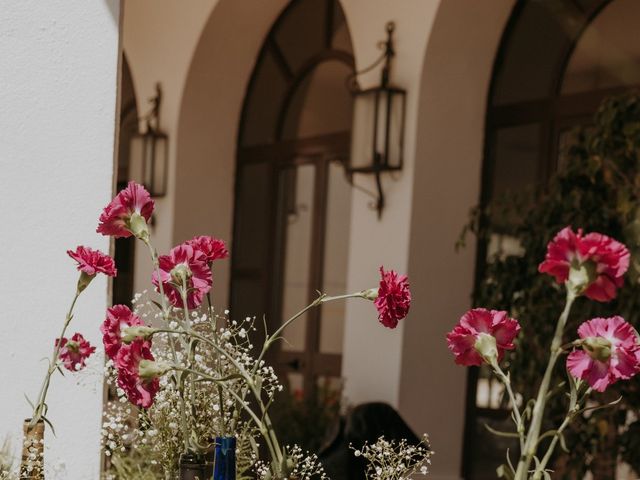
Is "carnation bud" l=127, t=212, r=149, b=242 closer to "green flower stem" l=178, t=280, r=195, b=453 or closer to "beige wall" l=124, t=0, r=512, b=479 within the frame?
"green flower stem" l=178, t=280, r=195, b=453

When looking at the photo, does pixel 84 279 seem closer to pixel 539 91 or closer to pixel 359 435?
pixel 359 435

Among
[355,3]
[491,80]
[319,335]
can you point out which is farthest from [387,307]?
[319,335]

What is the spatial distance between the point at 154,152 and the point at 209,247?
15.1 feet

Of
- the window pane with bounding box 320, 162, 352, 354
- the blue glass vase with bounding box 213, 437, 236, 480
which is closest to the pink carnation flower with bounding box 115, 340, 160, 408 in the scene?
the blue glass vase with bounding box 213, 437, 236, 480

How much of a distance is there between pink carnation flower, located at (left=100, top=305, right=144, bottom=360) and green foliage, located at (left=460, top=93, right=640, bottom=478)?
2044mm

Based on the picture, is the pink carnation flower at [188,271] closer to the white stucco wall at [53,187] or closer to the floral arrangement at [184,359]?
the floral arrangement at [184,359]

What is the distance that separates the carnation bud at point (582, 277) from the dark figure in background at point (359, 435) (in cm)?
262

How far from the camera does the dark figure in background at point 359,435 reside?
3.46 meters

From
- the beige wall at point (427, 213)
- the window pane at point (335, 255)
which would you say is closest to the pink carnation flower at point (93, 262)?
the beige wall at point (427, 213)

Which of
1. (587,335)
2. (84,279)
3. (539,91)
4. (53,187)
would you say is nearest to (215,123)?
(539,91)

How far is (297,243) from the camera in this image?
5234 mm

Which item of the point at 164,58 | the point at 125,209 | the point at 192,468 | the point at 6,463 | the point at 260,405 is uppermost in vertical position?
the point at 164,58

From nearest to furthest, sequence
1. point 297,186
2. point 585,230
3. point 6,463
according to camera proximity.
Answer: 1. point 6,463
2. point 585,230
3. point 297,186

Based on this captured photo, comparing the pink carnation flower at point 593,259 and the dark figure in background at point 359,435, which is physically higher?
the pink carnation flower at point 593,259
